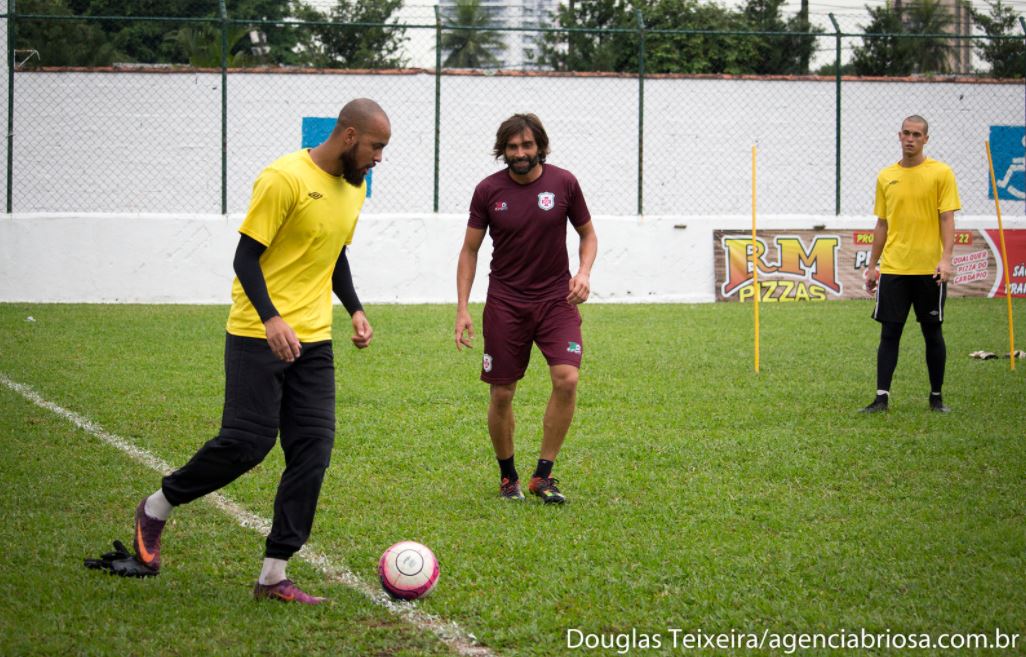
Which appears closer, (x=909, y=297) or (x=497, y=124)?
(x=909, y=297)

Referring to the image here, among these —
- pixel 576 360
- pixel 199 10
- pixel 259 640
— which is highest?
pixel 199 10

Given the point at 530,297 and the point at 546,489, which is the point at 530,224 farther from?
the point at 546,489

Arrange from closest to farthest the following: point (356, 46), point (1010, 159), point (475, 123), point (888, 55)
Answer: point (1010, 159), point (356, 46), point (475, 123), point (888, 55)

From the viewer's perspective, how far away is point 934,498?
246 inches

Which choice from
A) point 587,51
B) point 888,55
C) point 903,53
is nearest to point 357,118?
point 587,51

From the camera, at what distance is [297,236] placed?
184 inches

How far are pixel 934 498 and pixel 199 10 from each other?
36.2m

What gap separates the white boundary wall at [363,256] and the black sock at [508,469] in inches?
422

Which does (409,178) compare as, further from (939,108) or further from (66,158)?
(939,108)

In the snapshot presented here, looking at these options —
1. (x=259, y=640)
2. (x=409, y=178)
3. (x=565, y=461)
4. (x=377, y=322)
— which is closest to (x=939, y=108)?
(x=409, y=178)

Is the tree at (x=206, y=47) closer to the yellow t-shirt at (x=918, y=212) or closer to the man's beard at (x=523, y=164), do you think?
the yellow t-shirt at (x=918, y=212)

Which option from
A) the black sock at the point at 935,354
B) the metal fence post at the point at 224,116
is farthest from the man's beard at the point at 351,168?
the metal fence post at the point at 224,116

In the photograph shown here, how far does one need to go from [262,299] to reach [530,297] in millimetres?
2197

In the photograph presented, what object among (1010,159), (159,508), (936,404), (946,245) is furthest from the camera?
(1010,159)
